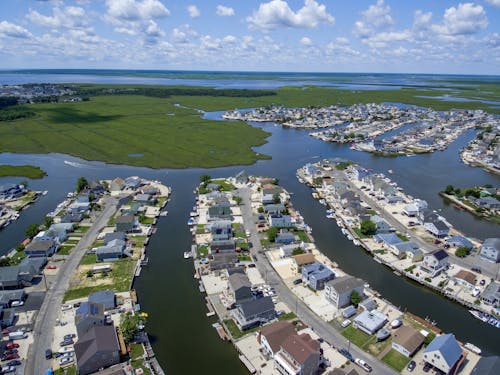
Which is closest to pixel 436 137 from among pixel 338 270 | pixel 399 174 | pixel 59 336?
pixel 399 174

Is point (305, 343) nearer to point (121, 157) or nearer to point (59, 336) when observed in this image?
point (59, 336)

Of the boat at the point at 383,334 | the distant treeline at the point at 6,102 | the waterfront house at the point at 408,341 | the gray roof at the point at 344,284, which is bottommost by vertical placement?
the boat at the point at 383,334

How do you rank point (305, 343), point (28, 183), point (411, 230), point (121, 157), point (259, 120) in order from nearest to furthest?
1. point (305, 343)
2. point (411, 230)
3. point (28, 183)
4. point (121, 157)
5. point (259, 120)

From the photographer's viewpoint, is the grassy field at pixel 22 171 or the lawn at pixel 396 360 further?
the grassy field at pixel 22 171

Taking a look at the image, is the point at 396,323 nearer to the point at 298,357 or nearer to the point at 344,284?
the point at 344,284

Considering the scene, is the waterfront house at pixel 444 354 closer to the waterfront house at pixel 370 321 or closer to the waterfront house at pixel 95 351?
the waterfront house at pixel 370 321

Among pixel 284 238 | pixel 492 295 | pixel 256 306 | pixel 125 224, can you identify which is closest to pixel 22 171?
pixel 125 224

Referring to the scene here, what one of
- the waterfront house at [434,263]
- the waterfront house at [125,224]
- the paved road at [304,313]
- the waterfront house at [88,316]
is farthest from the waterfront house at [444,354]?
the waterfront house at [125,224]

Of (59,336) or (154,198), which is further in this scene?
(154,198)
